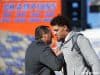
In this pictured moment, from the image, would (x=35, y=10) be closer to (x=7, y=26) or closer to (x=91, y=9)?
(x=7, y=26)

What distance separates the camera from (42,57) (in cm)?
569

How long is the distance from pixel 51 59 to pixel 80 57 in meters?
0.37

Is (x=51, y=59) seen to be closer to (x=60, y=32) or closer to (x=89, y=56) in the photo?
(x=60, y=32)

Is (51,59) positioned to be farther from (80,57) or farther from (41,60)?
(80,57)

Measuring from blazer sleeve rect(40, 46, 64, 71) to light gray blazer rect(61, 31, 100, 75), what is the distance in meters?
0.10

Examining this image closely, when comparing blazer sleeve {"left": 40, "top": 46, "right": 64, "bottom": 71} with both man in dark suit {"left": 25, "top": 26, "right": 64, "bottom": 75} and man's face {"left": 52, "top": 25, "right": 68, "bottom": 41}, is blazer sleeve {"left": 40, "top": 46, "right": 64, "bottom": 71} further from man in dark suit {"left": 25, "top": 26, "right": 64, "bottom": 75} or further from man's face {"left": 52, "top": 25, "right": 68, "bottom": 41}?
man's face {"left": 52, "top": 25, "right": 68, "bottom": 41}

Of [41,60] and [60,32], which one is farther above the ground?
[60,32]

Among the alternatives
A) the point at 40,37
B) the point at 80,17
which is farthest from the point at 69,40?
the point at 80,17

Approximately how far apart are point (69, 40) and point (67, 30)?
0.11m

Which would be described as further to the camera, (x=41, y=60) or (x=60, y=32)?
(x=41, y=60)

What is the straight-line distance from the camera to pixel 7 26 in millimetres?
11000

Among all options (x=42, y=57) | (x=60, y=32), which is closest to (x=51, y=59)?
(x=42, y=57)

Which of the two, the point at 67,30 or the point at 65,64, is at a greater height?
the point at 67,30

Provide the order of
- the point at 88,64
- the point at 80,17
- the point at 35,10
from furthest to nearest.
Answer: the point at 80,17 < the point at 35,10 < the point at 88,64
